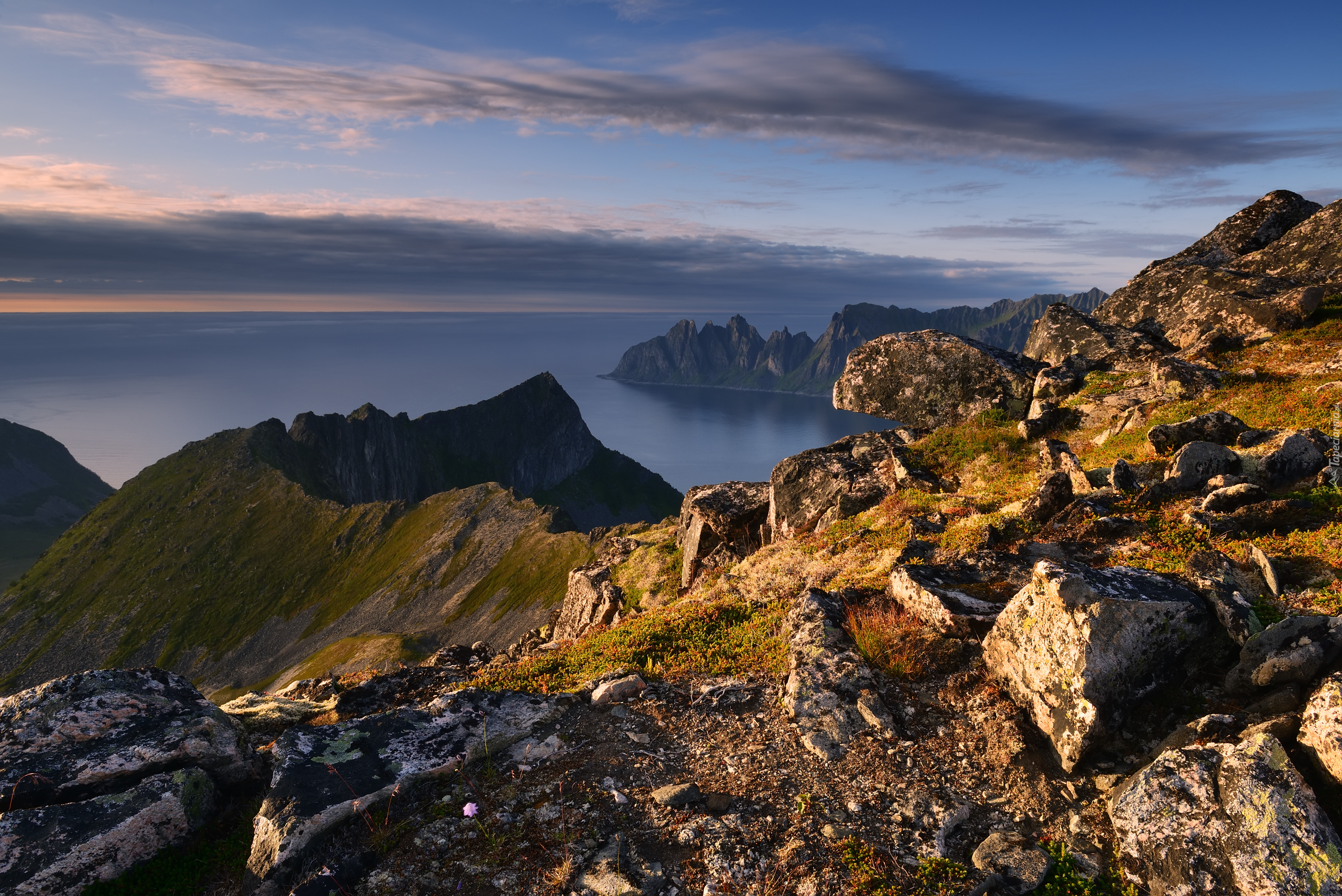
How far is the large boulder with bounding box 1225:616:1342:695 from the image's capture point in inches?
309

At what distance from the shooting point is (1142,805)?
289 inches

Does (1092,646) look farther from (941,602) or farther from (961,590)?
(961,590)

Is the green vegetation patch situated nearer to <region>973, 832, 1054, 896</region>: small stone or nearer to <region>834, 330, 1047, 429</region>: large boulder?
<region>973, 832, 1054, 896</region>: small stone

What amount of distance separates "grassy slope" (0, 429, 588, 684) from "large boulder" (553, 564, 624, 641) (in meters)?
96.0

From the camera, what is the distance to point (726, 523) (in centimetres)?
3023

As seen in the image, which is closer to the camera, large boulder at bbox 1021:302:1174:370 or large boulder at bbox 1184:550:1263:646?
large boulder at bbox 1184:550:1263:646

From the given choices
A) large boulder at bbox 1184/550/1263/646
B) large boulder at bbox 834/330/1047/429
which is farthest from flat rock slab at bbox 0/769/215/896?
large boulder at bbox 834/330/1047/429

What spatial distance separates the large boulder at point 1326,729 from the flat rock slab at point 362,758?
10217 millimetres

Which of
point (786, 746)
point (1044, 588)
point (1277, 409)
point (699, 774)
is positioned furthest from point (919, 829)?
point (1277, 409)

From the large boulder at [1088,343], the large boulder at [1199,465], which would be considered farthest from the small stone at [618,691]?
the large boulder at [1088,343]

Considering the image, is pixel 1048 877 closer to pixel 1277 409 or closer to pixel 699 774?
pixel 699 774

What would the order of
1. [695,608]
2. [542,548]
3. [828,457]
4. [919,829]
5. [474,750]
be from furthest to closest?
1. [542,548]
2. [828,457]
3. [695,608]
4. [474,750]
5. [919,829]

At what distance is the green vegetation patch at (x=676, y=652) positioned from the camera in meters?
12.8

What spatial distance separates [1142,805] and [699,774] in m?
5.56
